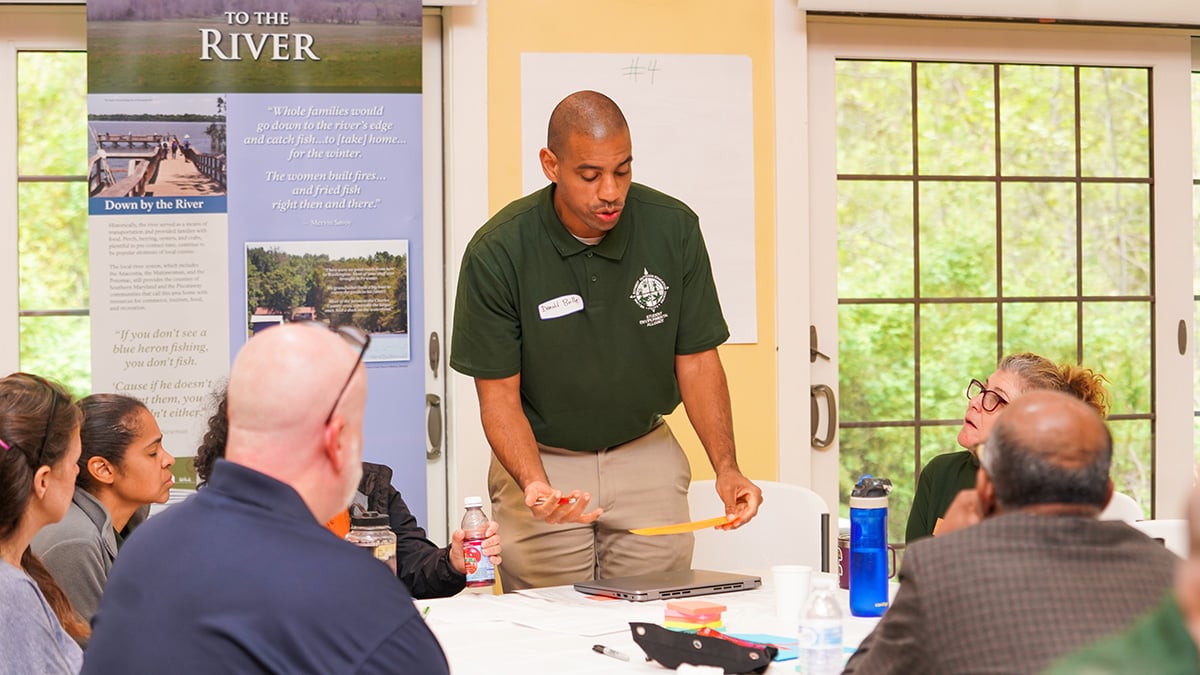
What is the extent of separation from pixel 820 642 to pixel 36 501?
139 centimetres

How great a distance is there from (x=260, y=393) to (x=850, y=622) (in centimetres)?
137

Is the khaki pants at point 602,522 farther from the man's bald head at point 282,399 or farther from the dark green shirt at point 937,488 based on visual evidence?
the man's bald head at point 282,399

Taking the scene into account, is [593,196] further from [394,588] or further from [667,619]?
[394,588]

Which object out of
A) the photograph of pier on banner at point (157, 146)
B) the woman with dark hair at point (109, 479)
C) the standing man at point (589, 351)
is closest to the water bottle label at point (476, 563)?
the standing man at point (589, 351)

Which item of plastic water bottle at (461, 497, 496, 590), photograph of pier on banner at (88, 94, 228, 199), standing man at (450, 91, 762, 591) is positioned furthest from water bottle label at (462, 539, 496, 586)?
photograph of pier on banner at (88, 94, 228, 199)

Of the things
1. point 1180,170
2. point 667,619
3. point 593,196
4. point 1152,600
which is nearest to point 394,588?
point 1152,600

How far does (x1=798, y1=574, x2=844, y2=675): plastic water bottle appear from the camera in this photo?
6.60 ft

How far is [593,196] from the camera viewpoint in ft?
10.2

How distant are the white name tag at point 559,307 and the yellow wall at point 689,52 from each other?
0.99m

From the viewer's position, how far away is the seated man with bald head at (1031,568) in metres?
1.30

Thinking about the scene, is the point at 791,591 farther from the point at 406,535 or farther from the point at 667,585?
the point at 406,535

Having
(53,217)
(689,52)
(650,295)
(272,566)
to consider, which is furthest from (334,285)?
(272,566)

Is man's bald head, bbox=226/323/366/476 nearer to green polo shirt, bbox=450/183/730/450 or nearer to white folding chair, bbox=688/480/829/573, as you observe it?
green polo shirt, bbox=450/183/730/450

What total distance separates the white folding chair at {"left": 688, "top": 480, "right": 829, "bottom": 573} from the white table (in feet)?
1.73
